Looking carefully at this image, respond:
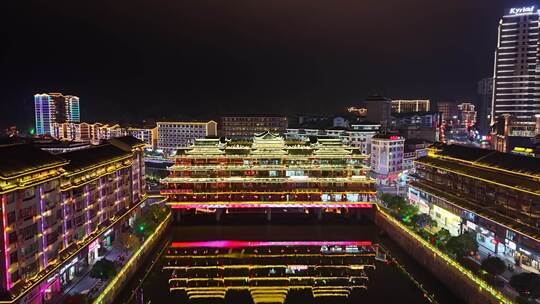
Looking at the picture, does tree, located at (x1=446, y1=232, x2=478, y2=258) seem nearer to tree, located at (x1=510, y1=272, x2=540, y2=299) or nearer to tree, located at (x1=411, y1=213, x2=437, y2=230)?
tree, located at (x1=510, y1=272, x2=540, y2=299)

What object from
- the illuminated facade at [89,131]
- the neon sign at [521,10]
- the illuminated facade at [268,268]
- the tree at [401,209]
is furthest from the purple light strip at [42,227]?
the neon sign at [521,10]

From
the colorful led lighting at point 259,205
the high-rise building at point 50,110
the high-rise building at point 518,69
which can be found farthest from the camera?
the high-rise building at point 50,110

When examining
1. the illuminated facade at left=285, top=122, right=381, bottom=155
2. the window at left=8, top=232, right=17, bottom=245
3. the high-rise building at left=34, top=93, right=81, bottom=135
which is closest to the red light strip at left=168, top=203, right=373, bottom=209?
the window at left=8, top=232, right=17, bottom=245

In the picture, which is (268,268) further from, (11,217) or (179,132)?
(179,132)

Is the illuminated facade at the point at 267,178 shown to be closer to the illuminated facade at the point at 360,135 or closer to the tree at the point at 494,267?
the tree at the point at 494,267

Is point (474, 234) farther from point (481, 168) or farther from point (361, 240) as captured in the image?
point (361, 240)

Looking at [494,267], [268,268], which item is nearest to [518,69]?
[494,267]
